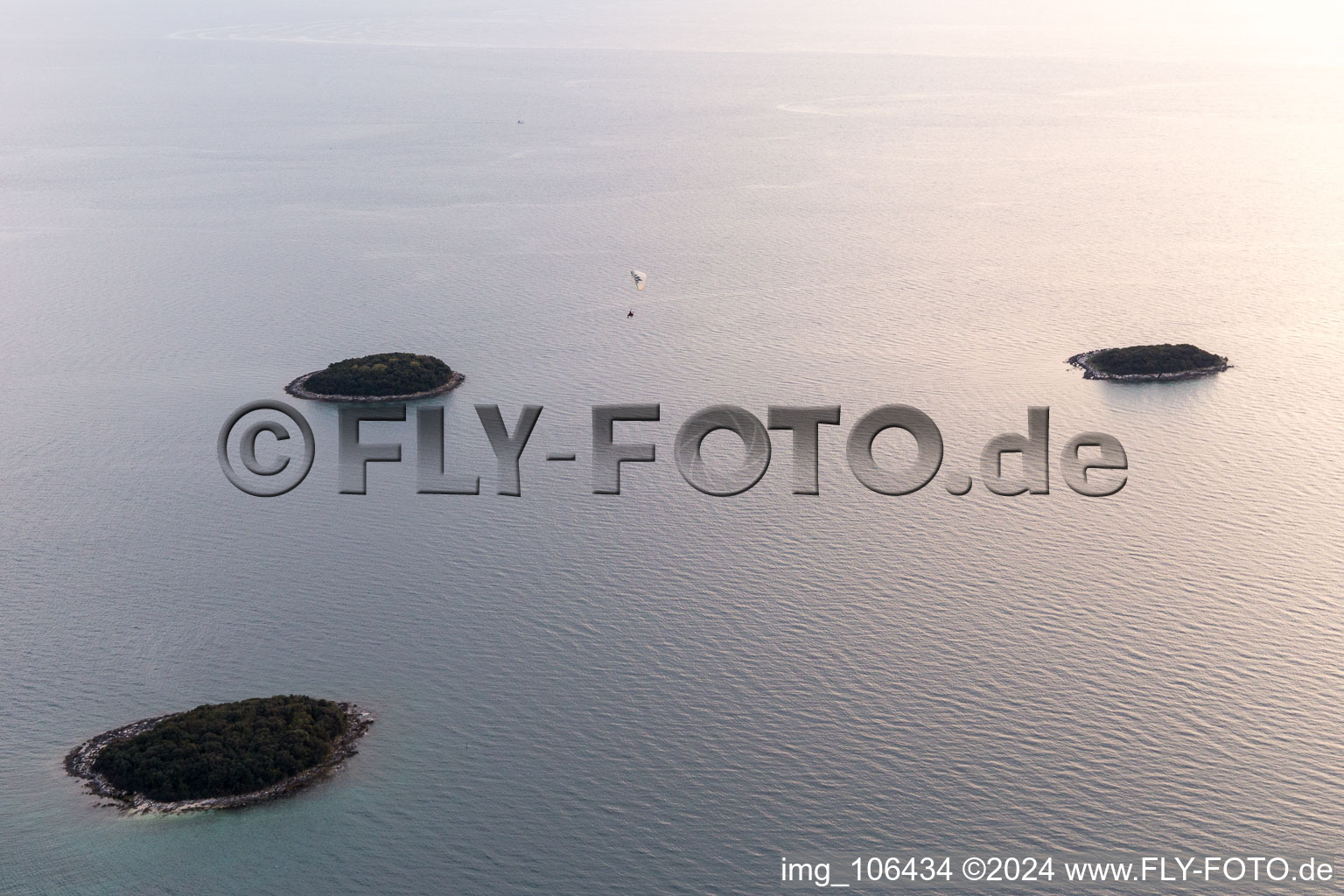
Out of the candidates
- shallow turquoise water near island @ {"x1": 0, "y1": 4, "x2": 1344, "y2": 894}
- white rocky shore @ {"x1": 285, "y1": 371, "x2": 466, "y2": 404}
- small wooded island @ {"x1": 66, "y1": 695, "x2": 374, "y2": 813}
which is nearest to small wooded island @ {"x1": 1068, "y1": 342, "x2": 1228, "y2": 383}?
shallow turquoise water near island @ {"x1": 0, "y1": 4, "x2": 1344, "y2": 894}

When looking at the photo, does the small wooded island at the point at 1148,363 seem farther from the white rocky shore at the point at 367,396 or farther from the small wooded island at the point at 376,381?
the small wooded island at the point at 376,381

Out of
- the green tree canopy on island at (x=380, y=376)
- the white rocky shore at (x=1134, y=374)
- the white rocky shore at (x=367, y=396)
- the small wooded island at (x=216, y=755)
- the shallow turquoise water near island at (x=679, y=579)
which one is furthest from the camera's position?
the white rocky shore at (x=1134, y=374)

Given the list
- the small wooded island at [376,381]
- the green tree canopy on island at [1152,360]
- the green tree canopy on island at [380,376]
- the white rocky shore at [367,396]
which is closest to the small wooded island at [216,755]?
the white rocky shore at [367,396]

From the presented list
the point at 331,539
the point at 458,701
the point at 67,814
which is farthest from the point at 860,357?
the point at 67,814

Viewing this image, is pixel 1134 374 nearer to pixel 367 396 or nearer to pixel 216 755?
pixel 367 396

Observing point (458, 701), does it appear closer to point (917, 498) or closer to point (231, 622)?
point (231, 622)

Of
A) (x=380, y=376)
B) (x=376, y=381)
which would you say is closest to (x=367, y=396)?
(x=376, y=381)

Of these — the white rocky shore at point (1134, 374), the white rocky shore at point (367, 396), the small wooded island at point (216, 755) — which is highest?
the white rocky shore at point (1134, 374)
